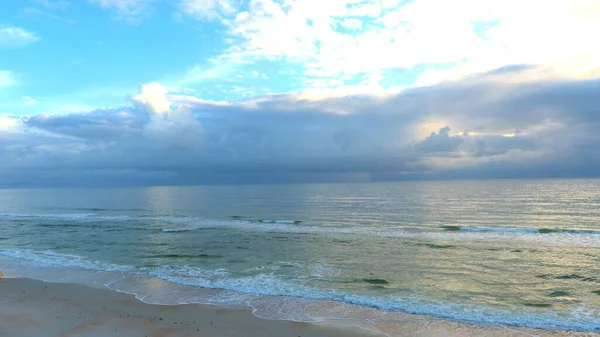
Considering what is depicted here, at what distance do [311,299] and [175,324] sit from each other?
5399 millimetres

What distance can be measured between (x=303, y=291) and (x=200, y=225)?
94.3 ft

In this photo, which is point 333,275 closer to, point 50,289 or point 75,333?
point 75,333

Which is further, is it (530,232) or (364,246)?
(530,232)

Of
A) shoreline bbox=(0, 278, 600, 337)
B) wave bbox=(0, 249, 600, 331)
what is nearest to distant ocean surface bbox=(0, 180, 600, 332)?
wave bbox=(0, 249, 600, 331)

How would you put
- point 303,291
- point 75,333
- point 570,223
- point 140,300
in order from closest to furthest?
point 75,333, point 140,300, point 303,291, point 570,223

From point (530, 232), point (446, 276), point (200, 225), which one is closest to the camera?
point (446, 276)

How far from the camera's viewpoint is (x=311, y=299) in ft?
46.8

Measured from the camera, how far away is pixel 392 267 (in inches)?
782

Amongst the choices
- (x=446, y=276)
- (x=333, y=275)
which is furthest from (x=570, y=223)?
(x=333, y=275)

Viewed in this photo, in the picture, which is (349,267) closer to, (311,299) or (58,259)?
(311,299)

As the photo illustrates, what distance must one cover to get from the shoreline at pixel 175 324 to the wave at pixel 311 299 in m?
0.64

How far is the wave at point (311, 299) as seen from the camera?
39.4 ft

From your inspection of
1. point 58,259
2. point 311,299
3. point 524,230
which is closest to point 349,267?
point 311,299

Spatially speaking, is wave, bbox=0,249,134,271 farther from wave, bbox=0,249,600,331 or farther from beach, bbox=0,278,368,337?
beach, bbox=0,278,368,337
